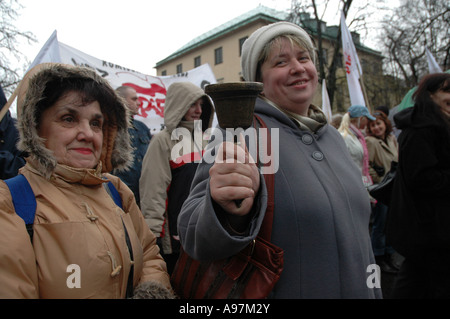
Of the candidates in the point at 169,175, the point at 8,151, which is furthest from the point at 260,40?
the point at 8,151

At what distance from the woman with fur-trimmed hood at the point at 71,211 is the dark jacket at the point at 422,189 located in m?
2.24

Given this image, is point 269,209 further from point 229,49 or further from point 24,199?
point 229,49

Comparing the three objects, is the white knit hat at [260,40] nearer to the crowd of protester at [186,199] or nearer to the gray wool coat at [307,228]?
the crowd of protester at [186,199]

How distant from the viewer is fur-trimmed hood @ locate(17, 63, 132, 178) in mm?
1580

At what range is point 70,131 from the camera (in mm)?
1691

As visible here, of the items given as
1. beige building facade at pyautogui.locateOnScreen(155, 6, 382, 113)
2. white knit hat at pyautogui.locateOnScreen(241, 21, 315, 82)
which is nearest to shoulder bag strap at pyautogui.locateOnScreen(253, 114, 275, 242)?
white knit hat at pyautogui.locateOnScreen(241, 21, 315, 82)

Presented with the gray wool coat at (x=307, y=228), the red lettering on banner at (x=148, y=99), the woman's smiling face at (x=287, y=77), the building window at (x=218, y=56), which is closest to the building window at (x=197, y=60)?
the building window at (x=218, y=56)

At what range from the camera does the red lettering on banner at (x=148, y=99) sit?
20.0 ft

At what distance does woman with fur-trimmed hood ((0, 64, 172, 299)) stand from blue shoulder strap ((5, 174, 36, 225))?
2cm

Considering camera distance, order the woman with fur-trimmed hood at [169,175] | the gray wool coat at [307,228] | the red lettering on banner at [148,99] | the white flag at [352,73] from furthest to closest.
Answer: the white flag at [352,73] < the red lettering on banner at [148,99] < the woman with fur-trimmed hood at [169,175] < the gray wool coat at [307,228]

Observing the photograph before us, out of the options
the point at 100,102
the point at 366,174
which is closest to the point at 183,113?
the point at 100,102

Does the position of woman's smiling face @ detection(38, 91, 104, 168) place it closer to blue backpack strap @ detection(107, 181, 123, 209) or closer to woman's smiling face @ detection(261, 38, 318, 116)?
blue backpack strap @ detection(107, 181, 123, 209)

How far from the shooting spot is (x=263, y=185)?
1.26m
